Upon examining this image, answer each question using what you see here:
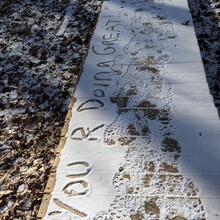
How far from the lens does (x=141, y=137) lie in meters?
2.41

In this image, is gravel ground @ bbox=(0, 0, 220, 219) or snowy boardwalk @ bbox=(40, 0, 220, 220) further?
gravel ground @ bbox=(0, 0, 220, 219)

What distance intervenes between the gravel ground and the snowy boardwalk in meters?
0.34

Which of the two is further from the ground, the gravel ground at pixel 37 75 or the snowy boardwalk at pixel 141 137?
the snowy boardwalk at pixel 141 137

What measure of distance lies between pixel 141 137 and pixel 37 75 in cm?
160

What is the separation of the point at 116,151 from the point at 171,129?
421 millimetres

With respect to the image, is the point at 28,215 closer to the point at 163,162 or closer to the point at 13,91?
the point at 163,162

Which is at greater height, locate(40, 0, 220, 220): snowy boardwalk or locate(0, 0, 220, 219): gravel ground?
locate(40, 0, 220, 220): snowy boardwalk

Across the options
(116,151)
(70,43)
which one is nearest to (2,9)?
(70,43)

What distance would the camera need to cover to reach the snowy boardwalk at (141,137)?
199 cm

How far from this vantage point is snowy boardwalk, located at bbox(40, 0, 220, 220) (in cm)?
199

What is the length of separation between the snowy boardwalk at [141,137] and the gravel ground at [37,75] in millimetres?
337

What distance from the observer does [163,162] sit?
2.22 meters

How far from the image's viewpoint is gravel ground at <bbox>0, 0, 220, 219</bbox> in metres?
2.57

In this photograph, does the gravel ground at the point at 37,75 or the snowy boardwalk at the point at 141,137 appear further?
the gravel ground at the point at 37,75
